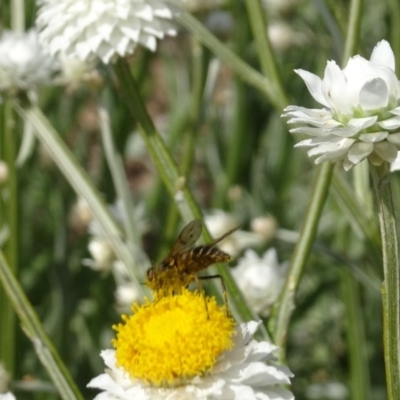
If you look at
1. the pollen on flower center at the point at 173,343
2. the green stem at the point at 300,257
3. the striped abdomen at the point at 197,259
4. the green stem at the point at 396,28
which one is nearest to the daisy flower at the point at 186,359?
the pollen on flower center at the point at 173,343

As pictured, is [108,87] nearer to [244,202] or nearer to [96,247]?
[96,247]

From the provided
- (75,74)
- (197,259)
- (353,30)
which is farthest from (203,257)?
(75,74)

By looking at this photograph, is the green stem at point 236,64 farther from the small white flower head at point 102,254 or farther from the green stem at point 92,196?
the small white flower head at point 102,254

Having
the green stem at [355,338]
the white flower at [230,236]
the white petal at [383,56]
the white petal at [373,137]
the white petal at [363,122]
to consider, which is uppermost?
the white petal at [383,56]

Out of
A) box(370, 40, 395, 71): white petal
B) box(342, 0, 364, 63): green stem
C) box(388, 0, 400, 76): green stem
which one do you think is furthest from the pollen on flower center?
box(388, 0, 400, 76): green stem

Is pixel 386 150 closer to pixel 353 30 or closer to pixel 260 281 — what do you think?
pixel 353 30

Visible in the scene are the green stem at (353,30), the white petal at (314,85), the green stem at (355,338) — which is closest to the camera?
the white petal at (314,85)
